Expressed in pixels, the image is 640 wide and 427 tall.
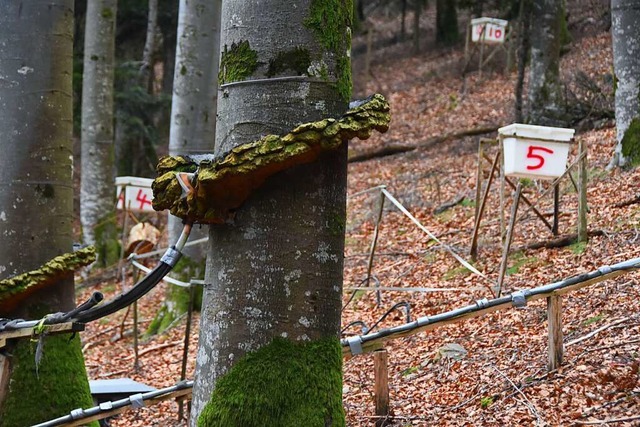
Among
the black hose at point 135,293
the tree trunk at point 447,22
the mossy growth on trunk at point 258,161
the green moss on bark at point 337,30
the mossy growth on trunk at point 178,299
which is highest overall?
the tree trunk at point 447,22

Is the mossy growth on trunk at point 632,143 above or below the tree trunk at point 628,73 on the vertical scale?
below

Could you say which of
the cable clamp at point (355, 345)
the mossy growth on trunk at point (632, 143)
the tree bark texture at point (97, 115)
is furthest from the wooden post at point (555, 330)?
the tree bark texture at point (97, 115)

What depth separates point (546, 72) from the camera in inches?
595

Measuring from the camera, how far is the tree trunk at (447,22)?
28.6 m

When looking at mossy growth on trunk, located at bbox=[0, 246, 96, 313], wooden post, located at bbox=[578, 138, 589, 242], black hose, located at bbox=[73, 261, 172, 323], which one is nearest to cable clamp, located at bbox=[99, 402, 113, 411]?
mossy growth on trunk, located at bbox=[0, 246, 96, 313]

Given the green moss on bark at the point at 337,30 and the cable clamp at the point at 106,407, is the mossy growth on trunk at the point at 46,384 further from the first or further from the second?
the green moss on bark at the point at 337,30

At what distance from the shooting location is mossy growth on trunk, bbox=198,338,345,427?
3.08 meters

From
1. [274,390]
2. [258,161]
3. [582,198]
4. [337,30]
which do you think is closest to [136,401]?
[274,390]

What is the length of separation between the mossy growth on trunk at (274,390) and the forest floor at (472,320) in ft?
6.56

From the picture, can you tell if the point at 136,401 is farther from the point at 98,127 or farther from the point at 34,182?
the point at 98,127

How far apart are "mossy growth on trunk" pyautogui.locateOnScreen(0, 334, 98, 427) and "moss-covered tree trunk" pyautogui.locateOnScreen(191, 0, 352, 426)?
222 cm

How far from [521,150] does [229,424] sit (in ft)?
17.8

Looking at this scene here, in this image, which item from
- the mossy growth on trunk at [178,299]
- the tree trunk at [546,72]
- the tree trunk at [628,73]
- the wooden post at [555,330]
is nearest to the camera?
the wooden post at [555,330]

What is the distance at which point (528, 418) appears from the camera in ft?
15.6
